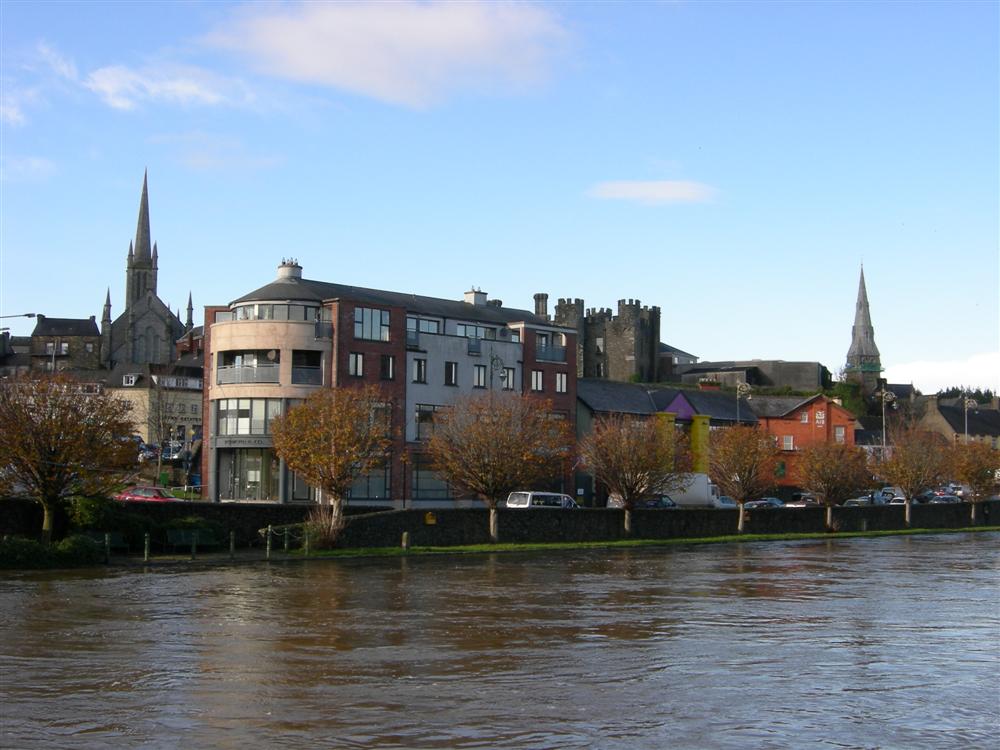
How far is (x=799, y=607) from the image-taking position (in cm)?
3094

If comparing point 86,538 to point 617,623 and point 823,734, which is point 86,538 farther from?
point 823,734

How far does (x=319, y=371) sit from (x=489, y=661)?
44844mm

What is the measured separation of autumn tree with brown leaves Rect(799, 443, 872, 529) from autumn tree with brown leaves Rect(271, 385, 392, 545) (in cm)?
3128

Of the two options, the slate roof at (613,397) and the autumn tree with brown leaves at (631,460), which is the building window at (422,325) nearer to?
the slate roof at (613,397)

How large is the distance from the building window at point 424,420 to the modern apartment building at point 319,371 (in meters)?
0.06

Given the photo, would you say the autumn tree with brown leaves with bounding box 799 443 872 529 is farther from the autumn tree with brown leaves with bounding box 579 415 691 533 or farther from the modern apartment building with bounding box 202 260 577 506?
the modern apartment building with bounding box 202 260 577 506

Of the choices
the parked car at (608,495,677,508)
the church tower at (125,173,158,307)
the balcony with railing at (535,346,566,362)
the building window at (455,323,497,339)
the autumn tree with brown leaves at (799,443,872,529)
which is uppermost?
the church tower at (125,173,158,307)

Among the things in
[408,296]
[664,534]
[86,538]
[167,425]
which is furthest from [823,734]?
[167,425]

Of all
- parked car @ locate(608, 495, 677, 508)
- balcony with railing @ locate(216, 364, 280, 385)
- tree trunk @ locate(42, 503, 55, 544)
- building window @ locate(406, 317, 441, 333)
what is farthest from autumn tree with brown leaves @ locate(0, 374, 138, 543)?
building window @ locate(406, 317, 441, 333)

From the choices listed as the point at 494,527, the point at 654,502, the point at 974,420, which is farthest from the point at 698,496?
the point at 974,420

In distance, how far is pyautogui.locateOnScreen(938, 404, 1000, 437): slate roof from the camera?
134m

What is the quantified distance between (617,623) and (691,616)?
254 cm

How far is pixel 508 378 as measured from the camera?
2879 inches

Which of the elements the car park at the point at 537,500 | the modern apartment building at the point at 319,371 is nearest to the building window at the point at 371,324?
the modern apartment building at the point at 319,371
